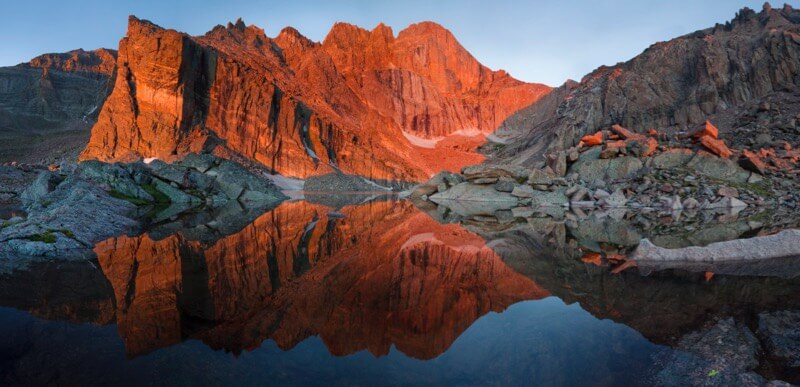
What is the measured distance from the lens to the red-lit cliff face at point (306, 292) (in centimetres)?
531

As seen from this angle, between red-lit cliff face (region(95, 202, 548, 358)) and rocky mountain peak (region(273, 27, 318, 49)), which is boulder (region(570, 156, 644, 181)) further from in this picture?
rocky mountain peak (region(273, 27, 318, 49))

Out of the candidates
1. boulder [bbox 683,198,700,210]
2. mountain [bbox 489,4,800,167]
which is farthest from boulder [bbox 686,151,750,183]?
mountain [bbox 489,4,800,167]

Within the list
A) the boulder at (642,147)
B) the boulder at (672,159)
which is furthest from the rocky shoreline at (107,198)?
the boulder at (672,159)

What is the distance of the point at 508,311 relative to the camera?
655 centimetres

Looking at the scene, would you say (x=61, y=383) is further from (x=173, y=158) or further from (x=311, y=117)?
(x=311, y=117)

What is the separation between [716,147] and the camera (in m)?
35.2

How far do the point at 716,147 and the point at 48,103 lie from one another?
213 metres

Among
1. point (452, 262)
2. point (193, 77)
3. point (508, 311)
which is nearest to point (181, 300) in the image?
point (508, 311)

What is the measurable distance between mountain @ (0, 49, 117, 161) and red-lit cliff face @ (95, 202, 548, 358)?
135 metres

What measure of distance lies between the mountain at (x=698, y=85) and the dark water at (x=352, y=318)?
56.2 meters

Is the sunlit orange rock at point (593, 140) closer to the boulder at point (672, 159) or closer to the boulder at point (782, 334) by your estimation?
the boulder at point (672, 159)

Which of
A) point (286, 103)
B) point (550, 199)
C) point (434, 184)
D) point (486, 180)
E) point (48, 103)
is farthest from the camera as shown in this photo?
point (48, 103)

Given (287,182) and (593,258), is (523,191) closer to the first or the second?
(593,258)

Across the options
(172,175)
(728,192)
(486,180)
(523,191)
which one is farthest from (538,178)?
(172,175)
